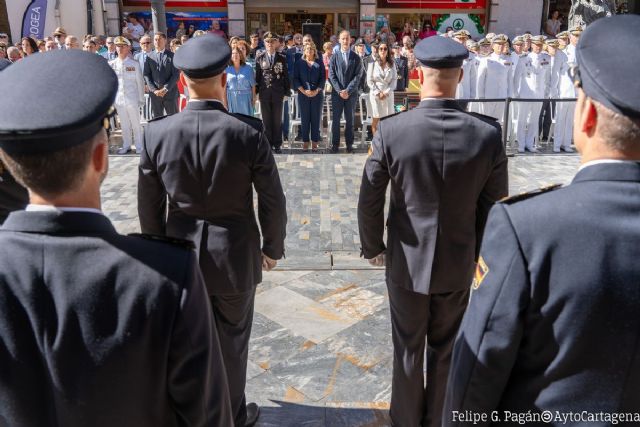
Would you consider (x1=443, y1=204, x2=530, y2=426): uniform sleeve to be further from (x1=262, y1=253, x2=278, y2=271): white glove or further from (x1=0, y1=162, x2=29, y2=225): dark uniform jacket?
(x1=0, y1=162, x2=29, y2=225): dark uniform jacket

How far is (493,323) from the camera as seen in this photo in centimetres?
159

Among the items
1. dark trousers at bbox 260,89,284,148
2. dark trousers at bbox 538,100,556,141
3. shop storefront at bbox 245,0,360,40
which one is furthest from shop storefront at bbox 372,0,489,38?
dark trousers at bbox 260,89,284,148

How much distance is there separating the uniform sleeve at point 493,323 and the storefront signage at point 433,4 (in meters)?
21.2

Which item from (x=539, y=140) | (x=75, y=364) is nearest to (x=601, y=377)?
(x=75, y=364)

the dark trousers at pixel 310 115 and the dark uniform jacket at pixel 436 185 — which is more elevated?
the dark uniform jacket at pixel 436 185

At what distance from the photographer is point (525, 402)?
1.64m

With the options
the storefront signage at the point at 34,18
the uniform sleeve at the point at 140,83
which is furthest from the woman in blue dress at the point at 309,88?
the storefront signage at the point at 34,18

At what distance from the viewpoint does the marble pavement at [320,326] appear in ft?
10.9

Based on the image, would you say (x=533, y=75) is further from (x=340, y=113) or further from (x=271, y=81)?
(x=271, y=81)

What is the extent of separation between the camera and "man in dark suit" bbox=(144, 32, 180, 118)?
9773 millimetres

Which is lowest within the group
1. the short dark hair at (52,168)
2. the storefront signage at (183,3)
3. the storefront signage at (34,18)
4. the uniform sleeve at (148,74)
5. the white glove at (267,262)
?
the white glove at (267,262)

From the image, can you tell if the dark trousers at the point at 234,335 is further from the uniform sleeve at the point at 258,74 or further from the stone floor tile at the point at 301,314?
the uniform sleeve at the point at 258,74

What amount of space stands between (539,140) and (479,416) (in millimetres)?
10520

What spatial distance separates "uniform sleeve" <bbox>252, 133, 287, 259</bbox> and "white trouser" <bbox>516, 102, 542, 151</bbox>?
8.01 metres
